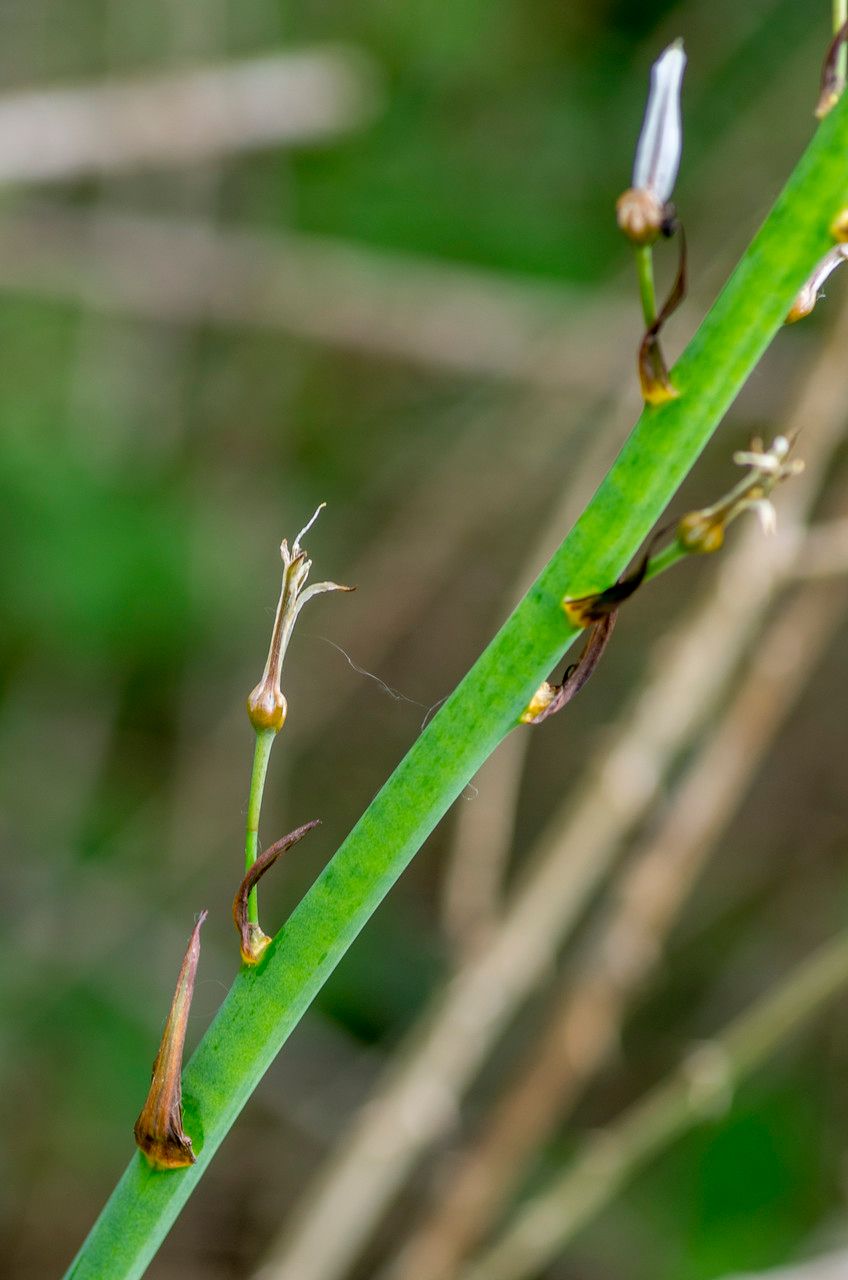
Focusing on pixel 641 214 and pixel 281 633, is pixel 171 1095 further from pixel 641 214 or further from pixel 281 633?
pixel 641 214

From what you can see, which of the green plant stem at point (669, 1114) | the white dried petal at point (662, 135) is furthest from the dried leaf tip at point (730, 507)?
the green plant stem at point (669, 1114)

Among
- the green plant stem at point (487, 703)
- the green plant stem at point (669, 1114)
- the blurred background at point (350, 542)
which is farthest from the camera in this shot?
the blurred background at point (350, 542)

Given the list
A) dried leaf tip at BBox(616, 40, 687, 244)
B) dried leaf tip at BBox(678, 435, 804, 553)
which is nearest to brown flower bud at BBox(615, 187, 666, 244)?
dried leaf tip at BBox(616, 40, 687, 244)

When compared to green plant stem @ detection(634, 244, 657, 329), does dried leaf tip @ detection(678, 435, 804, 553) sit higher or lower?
lower

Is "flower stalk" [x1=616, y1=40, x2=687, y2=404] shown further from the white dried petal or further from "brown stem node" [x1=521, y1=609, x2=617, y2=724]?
"brown stem node" [x1=521, y1=609, x2=617, y2=724]

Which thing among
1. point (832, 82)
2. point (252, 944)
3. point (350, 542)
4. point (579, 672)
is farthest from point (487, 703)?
point (350, 542)

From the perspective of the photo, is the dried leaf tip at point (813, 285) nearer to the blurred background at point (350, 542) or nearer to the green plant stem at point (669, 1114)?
the green plant stem at point (669, 1114)

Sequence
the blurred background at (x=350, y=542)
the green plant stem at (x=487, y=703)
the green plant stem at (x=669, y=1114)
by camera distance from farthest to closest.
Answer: the blurred background at (x=350, y=542), the green plant stem at (x=669, y=1114), the green plant stem at (x=487, y=703)

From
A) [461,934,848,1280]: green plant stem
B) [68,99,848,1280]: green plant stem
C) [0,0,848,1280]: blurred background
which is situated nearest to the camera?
[68,99,848,1280]: green plant stem

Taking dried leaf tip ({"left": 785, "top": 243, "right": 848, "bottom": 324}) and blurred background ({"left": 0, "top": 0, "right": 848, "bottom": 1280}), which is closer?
dried leaf tip ({"left": 785, "top": 243, "right": 848, "bottom": 324})
